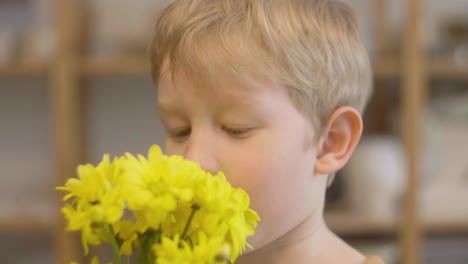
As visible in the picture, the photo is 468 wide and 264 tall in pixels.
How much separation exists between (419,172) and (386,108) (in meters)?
0.42

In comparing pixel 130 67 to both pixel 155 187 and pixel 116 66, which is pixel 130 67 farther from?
pixel 155 187

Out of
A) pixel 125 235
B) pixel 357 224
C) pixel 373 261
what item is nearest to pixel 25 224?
pixel 357 224

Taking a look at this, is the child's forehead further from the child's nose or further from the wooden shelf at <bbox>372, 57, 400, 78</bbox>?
the wooden shelf at <bbox>372, 57, 400, 78</bbox>

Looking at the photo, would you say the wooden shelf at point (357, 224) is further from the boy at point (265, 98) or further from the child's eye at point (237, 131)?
the child's eye at point (237, 131)

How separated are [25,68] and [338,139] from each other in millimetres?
1462

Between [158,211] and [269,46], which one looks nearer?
[158,211]

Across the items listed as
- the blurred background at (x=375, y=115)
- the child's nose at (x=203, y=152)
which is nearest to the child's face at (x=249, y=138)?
the child's nose at (x=203, y=152)

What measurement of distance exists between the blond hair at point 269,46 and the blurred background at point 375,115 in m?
1.15

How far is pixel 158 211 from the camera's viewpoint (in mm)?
542

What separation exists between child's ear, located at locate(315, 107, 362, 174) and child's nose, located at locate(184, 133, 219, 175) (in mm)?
176

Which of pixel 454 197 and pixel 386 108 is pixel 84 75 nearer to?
pixel 386 108

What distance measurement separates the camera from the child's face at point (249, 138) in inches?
32.4

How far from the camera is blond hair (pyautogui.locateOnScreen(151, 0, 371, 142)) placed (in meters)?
0.84

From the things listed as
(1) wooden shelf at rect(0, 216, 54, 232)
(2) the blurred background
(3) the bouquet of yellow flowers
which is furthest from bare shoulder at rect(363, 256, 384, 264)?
(1) wooden shelf at rect(0, 216, 54, 232)
